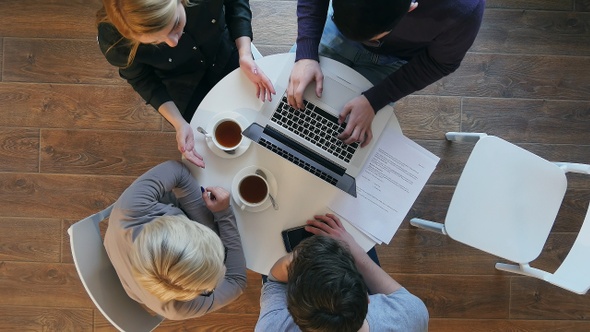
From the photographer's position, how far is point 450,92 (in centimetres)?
202

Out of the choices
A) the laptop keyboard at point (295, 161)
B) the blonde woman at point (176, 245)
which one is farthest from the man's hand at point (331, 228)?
the blonde woman at point (176, 245)

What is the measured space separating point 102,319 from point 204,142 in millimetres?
1060

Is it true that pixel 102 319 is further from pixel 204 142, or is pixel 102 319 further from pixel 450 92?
pixel 450 92

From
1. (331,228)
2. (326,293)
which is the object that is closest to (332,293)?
(326,293)

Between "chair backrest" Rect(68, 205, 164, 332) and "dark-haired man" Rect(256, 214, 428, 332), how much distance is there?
1.17ft

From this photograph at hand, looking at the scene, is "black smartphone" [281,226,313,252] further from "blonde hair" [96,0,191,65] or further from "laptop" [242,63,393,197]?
"blonde hair" [96,0,191,65]

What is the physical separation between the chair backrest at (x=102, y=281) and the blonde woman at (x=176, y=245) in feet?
0.16

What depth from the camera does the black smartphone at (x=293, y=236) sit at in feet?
4.51

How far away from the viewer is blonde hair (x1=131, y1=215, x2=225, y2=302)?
119cm

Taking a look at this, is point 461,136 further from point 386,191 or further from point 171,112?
point 171,112

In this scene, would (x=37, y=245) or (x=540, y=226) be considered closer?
(x=540, y=226)

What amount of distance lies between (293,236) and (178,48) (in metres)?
0.65

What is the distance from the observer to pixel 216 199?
1350 mm

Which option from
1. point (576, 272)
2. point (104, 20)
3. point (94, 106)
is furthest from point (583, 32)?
point (94, 106)
